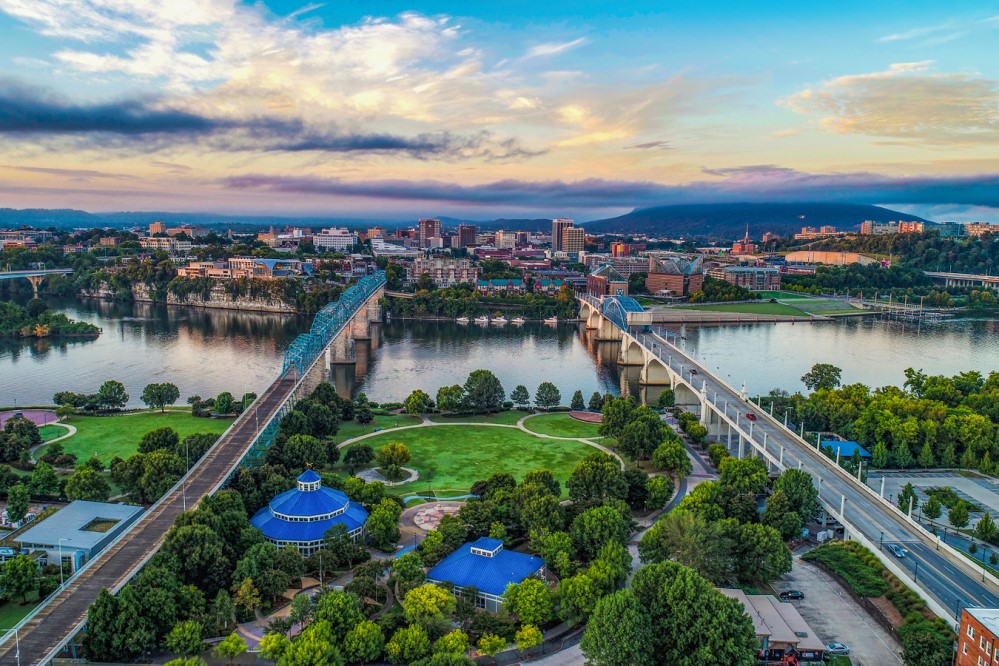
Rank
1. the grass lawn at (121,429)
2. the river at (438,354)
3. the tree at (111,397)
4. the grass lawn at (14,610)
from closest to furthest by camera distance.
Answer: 1. the grass lawn at (14,610)
2. the grass lawn at (121,429)
3. the tree at (111,397)
4. the river at (438,354)

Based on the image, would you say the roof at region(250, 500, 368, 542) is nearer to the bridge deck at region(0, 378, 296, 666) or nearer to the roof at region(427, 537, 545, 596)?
the bridge deck at region(0, 378, 296, 666)

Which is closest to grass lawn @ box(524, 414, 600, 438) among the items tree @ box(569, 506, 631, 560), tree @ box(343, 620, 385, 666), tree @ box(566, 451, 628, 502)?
tree @ box(566, 451, 628, 502)

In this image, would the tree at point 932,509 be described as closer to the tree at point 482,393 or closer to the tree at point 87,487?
the tree at point 482,393

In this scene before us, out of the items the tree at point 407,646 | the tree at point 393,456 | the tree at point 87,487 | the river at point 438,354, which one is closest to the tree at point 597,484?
the tree at point 393,456

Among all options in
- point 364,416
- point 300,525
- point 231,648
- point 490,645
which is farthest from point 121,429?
point 490,645

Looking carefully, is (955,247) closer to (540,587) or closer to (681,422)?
(681,422)

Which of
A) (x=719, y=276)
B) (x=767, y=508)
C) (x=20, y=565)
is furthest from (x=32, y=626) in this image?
(x=719, y=276)
